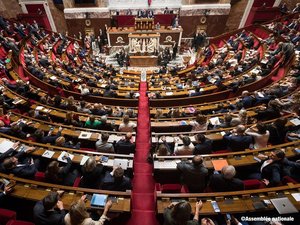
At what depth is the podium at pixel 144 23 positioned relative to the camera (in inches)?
523

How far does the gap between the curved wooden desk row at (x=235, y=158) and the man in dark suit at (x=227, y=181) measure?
442mm

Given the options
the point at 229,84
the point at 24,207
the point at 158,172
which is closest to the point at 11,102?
the point at 24,207

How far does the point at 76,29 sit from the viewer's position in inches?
610

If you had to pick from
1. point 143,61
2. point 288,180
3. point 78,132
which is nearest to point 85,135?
point 78,132

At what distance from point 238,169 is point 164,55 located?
1034 centimetres

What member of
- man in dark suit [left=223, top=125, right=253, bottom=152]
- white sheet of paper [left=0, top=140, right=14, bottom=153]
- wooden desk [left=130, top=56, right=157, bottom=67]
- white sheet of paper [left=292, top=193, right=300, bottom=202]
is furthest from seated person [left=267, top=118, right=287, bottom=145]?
wooden desk [left=130, top=56, right=157, bottom=67]

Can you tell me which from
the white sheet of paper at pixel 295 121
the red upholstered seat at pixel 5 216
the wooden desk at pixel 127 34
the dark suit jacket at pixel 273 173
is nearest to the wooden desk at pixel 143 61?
the wooden desk at pixel 127 34

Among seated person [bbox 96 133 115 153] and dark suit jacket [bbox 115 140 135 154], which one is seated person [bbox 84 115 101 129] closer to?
seated person [bbox 96 133 115 153]

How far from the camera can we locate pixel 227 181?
2.85 meters

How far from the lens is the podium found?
13281 millimetres

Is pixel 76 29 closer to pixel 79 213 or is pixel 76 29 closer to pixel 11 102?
pixel 11 102

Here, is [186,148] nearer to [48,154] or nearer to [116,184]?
[116,184]

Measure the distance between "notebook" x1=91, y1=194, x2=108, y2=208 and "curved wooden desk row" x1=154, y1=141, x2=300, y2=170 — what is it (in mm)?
1047

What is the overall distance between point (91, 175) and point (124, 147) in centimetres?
100
